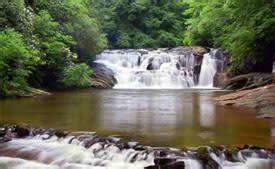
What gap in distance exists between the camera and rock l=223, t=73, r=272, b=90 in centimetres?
1985

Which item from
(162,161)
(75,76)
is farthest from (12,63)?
(162,161)

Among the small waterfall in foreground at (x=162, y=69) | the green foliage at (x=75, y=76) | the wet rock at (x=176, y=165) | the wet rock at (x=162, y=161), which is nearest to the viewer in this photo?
the wet rock at (x=176, y=165)

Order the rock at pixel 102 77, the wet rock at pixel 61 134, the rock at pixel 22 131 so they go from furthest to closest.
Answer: the rock at pixel 102 77, the rock at pixel 22 131, the wet rock at pixel 61 134

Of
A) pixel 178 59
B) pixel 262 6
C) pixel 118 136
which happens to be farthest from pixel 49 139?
pixel 178 59

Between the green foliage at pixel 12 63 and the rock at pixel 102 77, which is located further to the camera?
the rock at pixel 102 77

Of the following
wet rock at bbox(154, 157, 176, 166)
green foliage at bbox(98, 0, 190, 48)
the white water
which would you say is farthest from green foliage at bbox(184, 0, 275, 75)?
green foliage at bbox(98, 0, 190, 48)

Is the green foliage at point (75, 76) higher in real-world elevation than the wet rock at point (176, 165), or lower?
higher

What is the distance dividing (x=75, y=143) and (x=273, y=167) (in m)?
3.69

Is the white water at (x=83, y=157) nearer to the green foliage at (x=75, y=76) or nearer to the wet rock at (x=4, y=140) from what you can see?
the wet rock at (x=4, y=140)

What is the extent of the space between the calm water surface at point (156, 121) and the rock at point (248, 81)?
18.6 ft

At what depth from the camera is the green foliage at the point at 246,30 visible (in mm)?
17719

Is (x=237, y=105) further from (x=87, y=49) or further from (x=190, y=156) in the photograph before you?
(x=87, y=49)

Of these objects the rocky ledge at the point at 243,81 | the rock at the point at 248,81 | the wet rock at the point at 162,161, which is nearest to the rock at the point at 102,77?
the rocky ledge at the point at 243,81

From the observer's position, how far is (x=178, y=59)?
2805cm
